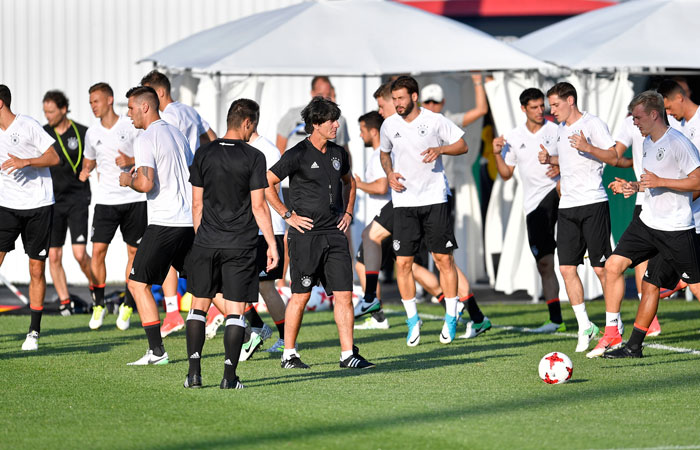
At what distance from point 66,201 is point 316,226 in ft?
19.3

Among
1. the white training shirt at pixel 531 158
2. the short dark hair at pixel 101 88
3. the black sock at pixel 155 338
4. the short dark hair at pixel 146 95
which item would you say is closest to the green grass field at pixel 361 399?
the black sock at pixel 155 338

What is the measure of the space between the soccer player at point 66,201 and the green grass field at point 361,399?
261cm

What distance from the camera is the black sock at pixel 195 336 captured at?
8.12m

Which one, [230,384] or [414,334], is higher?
[230,384]

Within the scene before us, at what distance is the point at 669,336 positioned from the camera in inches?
452

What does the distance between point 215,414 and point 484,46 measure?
27.0 ft

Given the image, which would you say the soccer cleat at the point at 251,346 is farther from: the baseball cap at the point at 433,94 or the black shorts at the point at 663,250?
the baseball cap at the point at 433,94

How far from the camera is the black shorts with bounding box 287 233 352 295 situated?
30.3ft

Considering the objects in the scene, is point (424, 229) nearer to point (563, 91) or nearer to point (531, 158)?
point (531, 158)

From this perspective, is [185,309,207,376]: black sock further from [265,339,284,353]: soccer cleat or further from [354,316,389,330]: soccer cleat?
[354,316,389,330]: soccer cleat

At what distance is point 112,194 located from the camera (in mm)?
12422

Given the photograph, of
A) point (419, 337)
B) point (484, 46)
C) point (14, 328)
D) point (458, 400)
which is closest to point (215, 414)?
point (458, 400)

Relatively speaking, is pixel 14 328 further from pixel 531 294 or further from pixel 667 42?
pixel 667 42

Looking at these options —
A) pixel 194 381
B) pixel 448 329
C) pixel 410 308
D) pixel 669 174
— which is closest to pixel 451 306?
pixel 448 329
